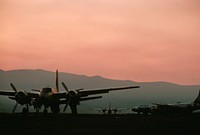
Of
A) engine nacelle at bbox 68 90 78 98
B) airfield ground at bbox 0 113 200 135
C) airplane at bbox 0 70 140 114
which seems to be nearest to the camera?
airfield ground at bbox 0 113 200 135

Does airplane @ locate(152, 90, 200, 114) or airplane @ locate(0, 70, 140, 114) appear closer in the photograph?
airplane @ locate(0, 70, 140, 114)

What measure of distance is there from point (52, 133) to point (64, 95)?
26894 millimetres

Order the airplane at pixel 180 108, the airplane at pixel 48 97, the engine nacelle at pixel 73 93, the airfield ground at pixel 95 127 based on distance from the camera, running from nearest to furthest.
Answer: the airfield ground at pixel 95 127, the engine nacelle at pixel 73 93, the airplane at pixel 48 97, the airplane at pixel 180 108

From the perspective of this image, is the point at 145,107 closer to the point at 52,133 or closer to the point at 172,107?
the point at 172,107

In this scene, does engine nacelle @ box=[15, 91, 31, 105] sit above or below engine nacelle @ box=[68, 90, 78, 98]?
below

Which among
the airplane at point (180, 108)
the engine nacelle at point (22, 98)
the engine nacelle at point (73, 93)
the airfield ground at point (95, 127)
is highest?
the engine nacelle at point (73, 93)

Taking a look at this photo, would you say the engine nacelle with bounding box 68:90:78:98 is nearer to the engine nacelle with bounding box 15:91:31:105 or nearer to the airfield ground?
the engine nacelle with bounding box 15:91:31:105

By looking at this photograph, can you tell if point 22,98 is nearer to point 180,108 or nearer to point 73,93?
point 73,93

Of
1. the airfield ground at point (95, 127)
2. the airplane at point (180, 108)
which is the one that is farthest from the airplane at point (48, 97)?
the airplane at point (180, 108)

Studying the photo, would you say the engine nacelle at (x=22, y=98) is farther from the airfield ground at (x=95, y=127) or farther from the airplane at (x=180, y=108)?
the airplane at (x=180, y=108)

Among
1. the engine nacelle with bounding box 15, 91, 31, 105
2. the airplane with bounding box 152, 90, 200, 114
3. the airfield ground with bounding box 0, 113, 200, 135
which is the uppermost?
the engine nacelle with bounding box 15, 91, 31, 105

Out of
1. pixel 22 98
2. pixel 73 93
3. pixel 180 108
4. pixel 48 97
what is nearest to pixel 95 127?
pixel 73 93

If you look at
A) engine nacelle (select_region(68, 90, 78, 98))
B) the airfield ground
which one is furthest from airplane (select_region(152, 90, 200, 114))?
the airfield ground

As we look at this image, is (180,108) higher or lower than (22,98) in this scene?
lower
